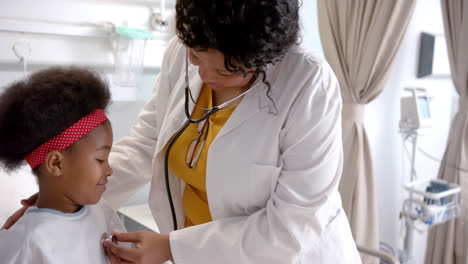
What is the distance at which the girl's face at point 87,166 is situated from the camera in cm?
102

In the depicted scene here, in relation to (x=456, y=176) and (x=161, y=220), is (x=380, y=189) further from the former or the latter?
(x=161, y=220)

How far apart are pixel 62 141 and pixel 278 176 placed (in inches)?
20.6

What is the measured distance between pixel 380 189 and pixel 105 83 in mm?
2797

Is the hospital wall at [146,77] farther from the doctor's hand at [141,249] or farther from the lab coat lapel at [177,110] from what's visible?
the doctor's hand at [141,249]

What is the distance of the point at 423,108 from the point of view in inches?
108

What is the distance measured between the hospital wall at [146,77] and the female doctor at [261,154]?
0.68 ft

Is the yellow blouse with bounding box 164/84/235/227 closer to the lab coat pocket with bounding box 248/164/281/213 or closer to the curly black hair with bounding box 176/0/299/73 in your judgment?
the lab coat pocket with bounding box 248/164/281/213

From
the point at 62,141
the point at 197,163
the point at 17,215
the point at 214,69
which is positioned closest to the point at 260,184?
the point at 197,163

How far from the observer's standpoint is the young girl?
0.96 metres

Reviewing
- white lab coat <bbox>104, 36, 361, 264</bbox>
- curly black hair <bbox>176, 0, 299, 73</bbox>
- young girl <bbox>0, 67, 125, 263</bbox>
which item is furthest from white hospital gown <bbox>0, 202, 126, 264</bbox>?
curly black hair <bbox>176, 0, 299, 73</bbox>

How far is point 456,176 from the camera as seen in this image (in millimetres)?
2490

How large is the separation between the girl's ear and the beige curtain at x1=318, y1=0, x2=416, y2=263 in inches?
72.4

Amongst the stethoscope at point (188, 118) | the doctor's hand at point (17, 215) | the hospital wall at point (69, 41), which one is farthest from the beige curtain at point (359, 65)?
the doctor's hand at point (17, 215)

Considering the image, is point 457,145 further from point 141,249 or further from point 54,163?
point 54,163
